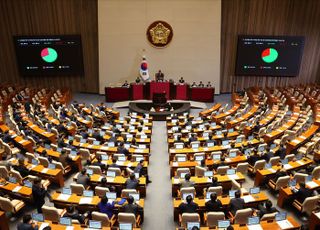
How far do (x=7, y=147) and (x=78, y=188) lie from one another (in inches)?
190

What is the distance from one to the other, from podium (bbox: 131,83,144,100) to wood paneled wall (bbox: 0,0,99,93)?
4.76 metres

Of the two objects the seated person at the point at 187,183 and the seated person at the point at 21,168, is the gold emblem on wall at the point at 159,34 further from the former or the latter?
the seated person at the point at 187,183

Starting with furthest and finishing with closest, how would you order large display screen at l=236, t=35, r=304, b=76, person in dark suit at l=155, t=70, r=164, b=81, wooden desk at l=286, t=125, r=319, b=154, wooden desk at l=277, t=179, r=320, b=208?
1. large display screen at l=236, t=35, r=304, b=76
2. person in dark suit at l=155, t=70, r=164, b=81
3. wooden desk at l=286, t=125, r=319, b=154
4. wooden desk at l=277, t=179, r=320, b=208

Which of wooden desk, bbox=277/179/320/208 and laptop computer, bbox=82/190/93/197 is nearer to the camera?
laptop computer, bbox=82/190/93/197

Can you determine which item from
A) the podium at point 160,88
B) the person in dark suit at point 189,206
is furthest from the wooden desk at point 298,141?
the podium at point 160,88

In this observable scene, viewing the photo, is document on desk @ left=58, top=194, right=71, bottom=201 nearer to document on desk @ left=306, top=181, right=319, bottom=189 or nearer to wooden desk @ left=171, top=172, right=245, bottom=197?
wooden desk @ left=171, top=172, right=245, bottom=197

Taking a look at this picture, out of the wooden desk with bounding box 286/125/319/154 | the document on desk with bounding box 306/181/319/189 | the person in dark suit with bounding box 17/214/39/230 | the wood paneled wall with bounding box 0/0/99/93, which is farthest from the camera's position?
the wood paneled wall with bounding box 0/0/99/93

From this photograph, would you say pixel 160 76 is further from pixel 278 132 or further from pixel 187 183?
pixel 187 183

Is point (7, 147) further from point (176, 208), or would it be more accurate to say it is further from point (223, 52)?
point (223, 52)

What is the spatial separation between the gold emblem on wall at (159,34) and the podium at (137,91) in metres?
3.93

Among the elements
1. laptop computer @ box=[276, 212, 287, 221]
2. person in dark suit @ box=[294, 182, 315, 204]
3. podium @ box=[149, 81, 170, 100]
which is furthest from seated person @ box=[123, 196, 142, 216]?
podium @ box=[149, 81, 170, 100]

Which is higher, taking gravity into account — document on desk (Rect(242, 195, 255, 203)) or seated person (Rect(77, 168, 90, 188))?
seated person (Rect(77, 168, 90, 188))

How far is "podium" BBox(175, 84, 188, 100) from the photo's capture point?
69.7 ft

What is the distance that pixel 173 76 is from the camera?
23625 millimetres
